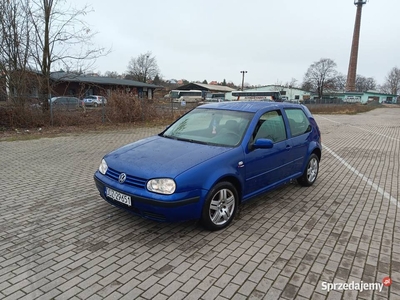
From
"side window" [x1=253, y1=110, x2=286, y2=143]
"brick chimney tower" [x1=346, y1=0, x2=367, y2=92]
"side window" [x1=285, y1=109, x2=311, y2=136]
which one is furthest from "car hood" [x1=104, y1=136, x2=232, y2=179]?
"brick chimney tower" [x1=346, y1=0, x2=367, y2=92]

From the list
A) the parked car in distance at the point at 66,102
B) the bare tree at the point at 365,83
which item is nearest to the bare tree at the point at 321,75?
the bare tree at the point at 365,83

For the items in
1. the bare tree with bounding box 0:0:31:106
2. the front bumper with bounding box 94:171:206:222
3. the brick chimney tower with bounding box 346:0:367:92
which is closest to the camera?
the front bumper with bounding box 94:171:206:222

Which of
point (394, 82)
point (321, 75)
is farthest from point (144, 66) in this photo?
point (394, 82)

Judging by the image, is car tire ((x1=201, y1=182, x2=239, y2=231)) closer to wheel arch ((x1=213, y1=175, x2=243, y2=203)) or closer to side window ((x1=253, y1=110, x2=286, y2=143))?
wheel arch ((x1=213, y1=175, x2=243, y2=203))

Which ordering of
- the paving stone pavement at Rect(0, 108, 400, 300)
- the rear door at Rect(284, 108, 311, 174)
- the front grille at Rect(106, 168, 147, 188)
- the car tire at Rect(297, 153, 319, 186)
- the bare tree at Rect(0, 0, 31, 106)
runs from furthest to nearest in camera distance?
the bare tree at Rect(0, 0, 31, 106) < the car tire at Rect(297, 153, 319, 186) < the rear door at Rect(284, 108, 311, 174) < the front grille at Rect(106, 168, 147, 188) < the paving stone pavement at Rect(0, 108, 400, 300)

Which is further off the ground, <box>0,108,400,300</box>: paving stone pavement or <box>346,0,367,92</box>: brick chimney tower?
<box>346,0,367,92</box>: brick chimney tower

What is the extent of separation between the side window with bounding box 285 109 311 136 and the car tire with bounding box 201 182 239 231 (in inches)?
75.5

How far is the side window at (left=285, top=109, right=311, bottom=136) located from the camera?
4996 mm

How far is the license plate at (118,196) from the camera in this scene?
11.1ft

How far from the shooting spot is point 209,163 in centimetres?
344

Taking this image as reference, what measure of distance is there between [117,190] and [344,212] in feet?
11.3

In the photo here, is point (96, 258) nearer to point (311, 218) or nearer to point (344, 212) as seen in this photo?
point (311, 218)

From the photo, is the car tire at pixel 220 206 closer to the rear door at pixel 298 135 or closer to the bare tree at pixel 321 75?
the rear door at pixel 298 135

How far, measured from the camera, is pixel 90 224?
3820 millimetres
